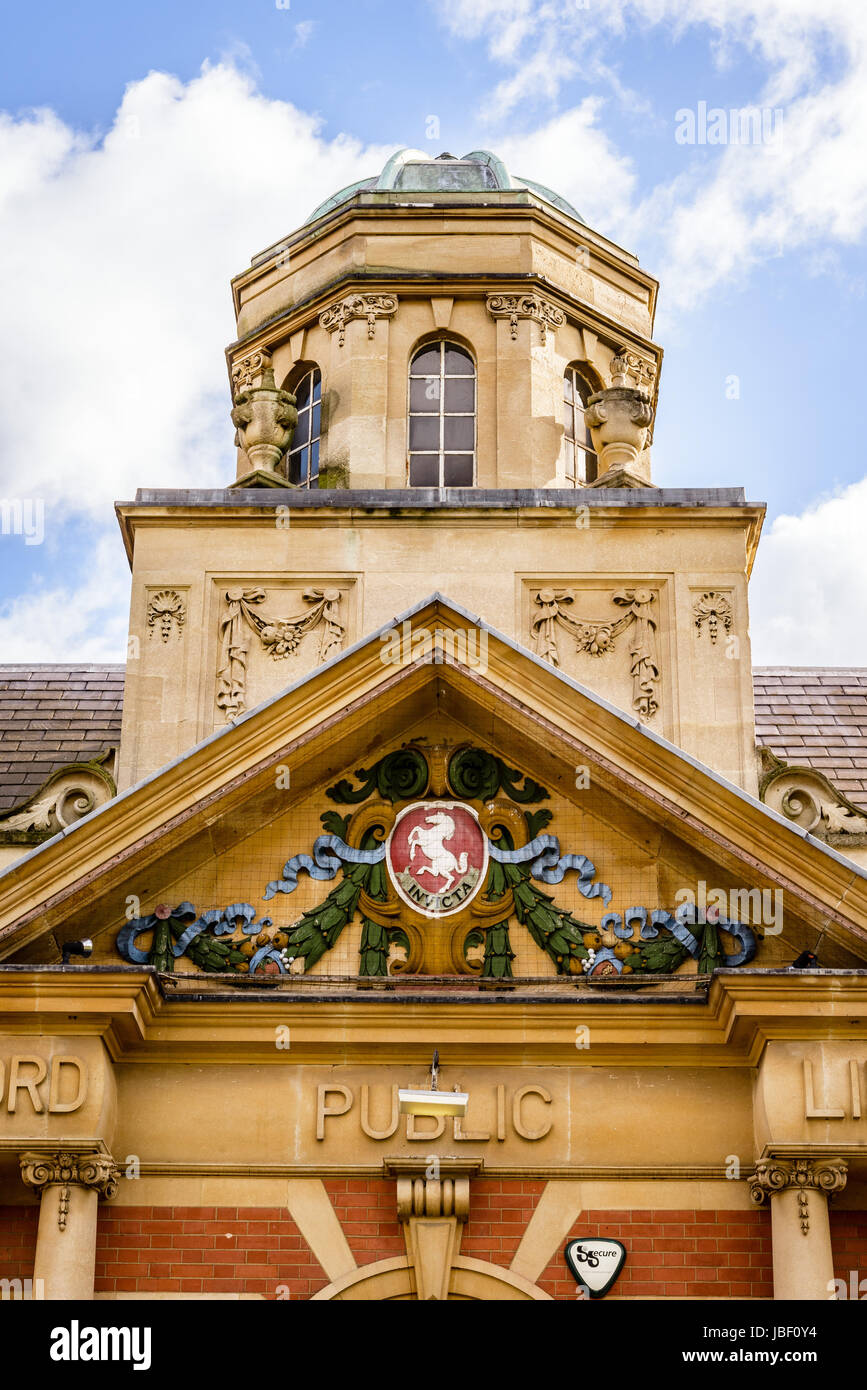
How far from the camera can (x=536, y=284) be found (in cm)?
2122

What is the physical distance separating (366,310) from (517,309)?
1470 millimetres

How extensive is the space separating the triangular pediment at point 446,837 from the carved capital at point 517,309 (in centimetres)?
633

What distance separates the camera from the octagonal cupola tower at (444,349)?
20406 mm

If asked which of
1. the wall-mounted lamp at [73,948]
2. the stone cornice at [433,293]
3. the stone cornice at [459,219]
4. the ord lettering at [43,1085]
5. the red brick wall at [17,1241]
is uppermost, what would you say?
the stone cornice at [459,219]

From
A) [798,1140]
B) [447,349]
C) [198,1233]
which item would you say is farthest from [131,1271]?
[447,349]

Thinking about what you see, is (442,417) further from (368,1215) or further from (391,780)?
(368,1215)

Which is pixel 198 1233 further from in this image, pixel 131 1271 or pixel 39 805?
pixel 39 805

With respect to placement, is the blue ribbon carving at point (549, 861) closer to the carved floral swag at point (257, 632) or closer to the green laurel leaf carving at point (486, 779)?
the green laurel leaf carving at point (486, 779)

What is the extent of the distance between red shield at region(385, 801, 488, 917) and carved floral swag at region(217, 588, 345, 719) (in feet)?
9.49

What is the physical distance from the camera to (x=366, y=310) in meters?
21.2

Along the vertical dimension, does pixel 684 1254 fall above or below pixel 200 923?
below

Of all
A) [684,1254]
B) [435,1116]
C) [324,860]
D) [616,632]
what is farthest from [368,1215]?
[616,632]
